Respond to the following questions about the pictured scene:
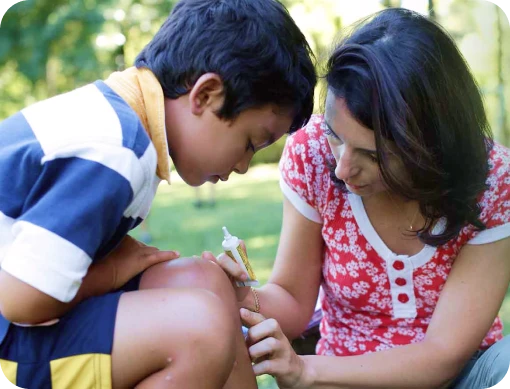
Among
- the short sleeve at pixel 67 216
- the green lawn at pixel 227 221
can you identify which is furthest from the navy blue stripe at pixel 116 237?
the green lawn at pixel 227 221

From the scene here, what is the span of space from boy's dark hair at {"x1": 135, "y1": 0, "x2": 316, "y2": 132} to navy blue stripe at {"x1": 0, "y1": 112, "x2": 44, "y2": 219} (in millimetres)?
350

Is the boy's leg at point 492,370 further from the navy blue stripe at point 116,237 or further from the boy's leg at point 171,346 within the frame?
the navy blue stripe at point 116,237

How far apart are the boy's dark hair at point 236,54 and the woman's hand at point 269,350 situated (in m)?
0.44

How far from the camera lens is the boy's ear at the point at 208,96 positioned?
1437mm

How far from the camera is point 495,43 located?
168 inches

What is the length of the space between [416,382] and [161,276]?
2.15 ft

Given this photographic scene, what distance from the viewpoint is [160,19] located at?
26.5ft

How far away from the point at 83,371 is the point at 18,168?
14.2 inches

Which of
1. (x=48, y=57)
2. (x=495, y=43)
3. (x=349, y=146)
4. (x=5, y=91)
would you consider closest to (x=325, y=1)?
(x=48, y=57)

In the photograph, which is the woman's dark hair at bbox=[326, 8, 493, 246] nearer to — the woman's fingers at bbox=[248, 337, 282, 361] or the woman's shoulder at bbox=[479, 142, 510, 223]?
the woman's shoulder at bbox=[479, 142, 510, 223]

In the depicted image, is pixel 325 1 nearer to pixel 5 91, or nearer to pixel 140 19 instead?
pixel 140 19

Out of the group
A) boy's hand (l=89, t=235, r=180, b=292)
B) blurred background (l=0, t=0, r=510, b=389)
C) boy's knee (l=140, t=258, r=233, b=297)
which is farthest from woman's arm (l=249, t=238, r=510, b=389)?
blurred background (l=0, t=0, r=510, b=389)

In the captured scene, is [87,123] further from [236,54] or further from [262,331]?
[262,331]

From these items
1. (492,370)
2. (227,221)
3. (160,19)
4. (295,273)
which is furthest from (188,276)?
(160,19)
